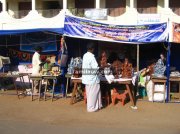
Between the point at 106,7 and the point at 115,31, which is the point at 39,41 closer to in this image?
A: the point at 115,31

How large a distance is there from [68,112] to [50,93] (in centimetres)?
241

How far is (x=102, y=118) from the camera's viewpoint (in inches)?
332

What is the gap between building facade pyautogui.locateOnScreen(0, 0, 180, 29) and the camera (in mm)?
18891

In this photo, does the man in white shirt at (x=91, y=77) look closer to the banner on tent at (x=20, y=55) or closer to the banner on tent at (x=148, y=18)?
the banner on tent at (x=20, y=55)

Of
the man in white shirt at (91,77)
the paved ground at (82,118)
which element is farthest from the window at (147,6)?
the man in white shirt at (91,77)

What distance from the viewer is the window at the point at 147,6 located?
20891 mm

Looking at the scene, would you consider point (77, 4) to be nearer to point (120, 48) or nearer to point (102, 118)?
point (120, 48)

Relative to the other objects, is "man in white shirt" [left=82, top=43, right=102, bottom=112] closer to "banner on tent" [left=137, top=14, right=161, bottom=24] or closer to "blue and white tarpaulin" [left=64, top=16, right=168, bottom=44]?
"blue and white tarpaulin" [left=64, top=16, right=168, bottom=44]

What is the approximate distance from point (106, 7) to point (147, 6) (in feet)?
8.09

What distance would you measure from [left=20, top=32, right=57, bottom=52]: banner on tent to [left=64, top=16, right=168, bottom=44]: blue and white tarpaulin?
195 cm

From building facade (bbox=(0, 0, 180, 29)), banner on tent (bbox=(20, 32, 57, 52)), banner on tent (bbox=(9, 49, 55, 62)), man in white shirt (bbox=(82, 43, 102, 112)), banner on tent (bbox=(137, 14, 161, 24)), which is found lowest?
man in white shirt (bbox=(82, 43, 102, 112))

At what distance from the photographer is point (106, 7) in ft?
72.0

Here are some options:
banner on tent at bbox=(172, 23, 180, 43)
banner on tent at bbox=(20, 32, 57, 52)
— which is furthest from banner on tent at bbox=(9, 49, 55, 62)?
banner on tent at bbox=(172, 23, 180, 43)

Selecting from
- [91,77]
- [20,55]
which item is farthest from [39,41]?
[91,77]
